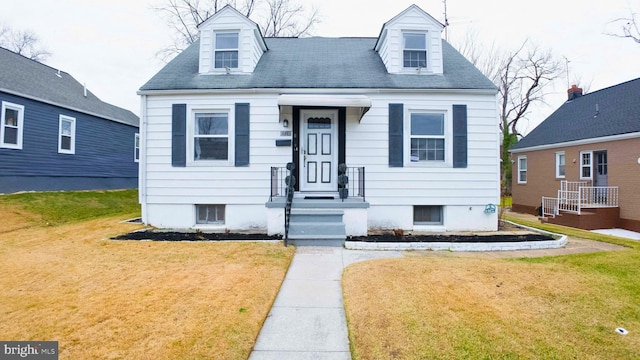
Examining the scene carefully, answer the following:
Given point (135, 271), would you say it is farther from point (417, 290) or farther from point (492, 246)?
point (492, 246)

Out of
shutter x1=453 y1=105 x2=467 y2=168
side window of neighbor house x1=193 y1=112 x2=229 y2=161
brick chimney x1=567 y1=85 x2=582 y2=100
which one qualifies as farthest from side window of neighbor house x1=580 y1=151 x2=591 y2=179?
side window of neighbor house x1=193 y1=112 x2=229 y2=161

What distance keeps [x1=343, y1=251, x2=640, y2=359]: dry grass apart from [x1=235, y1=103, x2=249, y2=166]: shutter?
4.44m

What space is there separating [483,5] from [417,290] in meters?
16.6

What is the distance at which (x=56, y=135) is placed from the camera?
1315cm

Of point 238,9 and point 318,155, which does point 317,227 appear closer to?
point 318,155

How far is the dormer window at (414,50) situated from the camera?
27.8ft

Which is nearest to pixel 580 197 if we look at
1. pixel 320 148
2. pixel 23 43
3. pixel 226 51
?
pixel 320 148

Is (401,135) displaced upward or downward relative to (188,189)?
upward

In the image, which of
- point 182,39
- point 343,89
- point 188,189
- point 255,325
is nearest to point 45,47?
point 182,39

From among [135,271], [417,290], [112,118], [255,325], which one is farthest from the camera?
[112,118]

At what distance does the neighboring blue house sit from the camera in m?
11.6

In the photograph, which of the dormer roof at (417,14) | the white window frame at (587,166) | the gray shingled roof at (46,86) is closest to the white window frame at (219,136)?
the dormer roof at (417,14)

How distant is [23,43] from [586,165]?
38863mm

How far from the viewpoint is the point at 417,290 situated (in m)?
3.77
